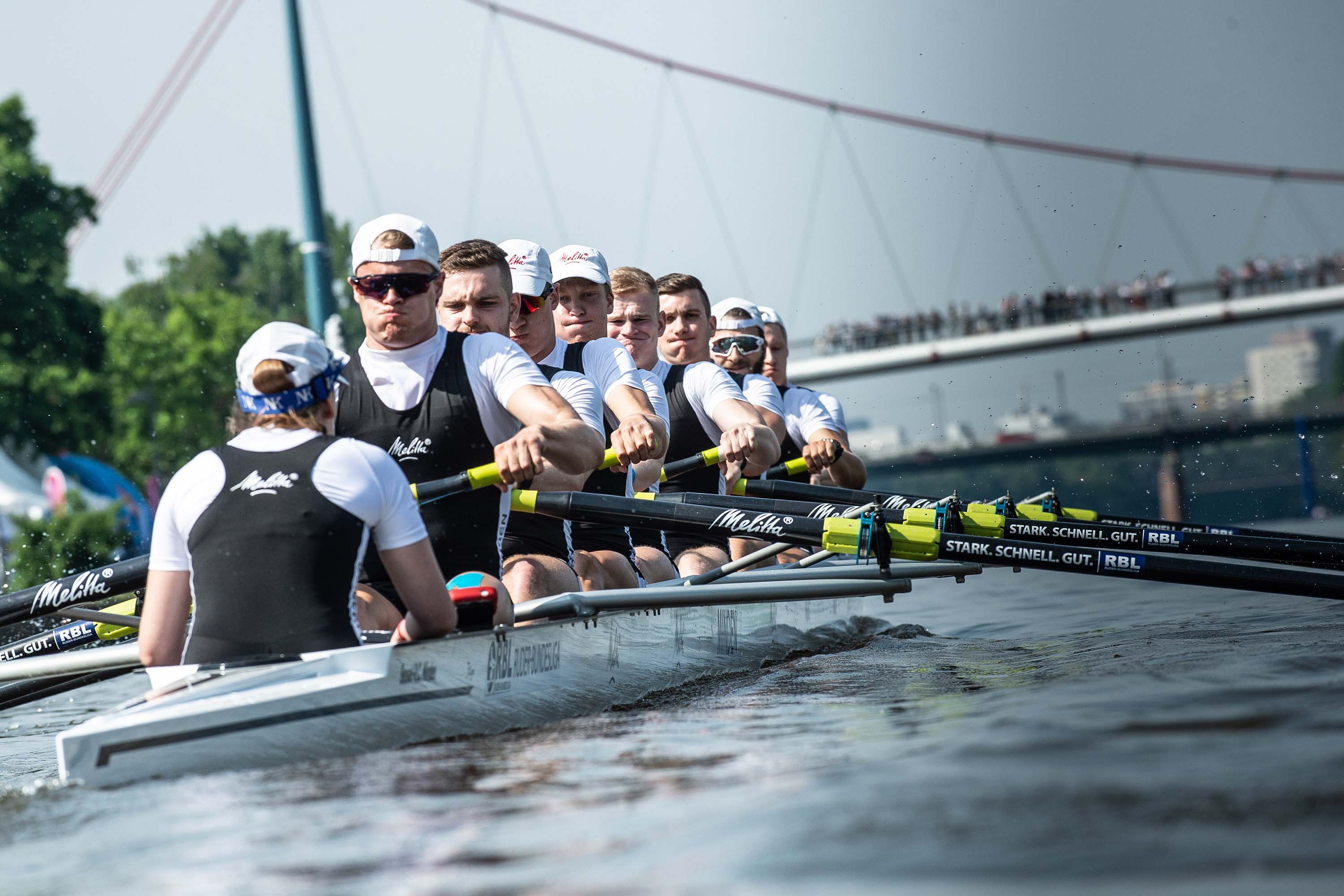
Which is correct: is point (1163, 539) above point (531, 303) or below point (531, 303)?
below

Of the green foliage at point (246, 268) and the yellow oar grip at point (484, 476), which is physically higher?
the green foliage at point (246, 268)

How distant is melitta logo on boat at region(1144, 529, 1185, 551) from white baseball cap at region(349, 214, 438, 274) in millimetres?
3103

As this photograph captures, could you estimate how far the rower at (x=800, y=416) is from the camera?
888 centimetres

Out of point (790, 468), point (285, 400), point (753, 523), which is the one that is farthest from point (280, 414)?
point (790, 468)

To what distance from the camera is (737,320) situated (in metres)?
9.75

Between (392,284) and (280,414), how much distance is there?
1.09 meters

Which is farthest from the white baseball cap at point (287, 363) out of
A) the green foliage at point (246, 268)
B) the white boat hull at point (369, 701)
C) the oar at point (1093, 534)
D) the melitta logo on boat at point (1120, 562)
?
the green foliage at point (246, 268)

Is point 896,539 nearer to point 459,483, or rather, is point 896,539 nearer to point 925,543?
point 925,543

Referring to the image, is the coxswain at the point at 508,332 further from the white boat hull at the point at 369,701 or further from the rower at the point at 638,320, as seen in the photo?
the rower at the point at 638,320

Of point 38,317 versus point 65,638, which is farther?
point 38,317

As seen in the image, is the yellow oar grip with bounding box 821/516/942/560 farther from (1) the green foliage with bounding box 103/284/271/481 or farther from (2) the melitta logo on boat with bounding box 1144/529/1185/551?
(1) the green foliage with bounding box 103/284/271/481

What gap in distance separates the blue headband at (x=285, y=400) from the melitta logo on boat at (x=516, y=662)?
986mm

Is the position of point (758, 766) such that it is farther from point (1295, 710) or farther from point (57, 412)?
point (57, 412)

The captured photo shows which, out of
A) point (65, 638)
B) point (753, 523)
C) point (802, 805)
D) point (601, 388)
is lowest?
point (802, 805)
